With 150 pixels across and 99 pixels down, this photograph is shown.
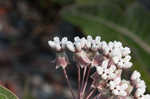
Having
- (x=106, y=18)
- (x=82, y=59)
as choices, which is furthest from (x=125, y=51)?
(x=106, y=18)

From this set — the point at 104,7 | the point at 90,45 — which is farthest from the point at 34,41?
the point at 90,45

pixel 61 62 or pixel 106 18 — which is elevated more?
Result: pixel 106 18

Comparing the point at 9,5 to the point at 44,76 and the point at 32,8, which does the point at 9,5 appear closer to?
the point at 32,8

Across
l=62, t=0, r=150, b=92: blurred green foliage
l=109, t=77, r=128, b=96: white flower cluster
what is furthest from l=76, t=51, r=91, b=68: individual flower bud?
l=62, t=0, r=150, b=92: blurred green foliage

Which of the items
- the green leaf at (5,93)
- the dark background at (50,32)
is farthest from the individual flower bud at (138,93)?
the dark background at (50,32)

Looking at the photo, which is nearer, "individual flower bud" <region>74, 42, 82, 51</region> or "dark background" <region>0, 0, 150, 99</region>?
"individual flower bud" <region>74, 42, 82, 51</region>

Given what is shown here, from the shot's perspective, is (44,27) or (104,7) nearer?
(104,7)

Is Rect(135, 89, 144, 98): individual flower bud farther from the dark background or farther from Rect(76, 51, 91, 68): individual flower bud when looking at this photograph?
the dark background

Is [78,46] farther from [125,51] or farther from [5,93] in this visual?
[5,93]
